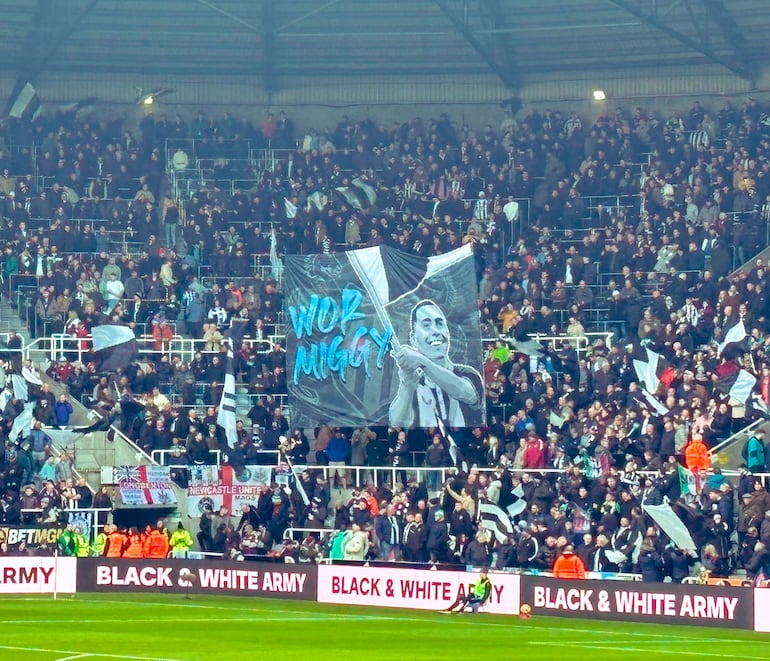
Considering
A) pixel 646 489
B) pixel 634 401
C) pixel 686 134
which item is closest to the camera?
pixel 646 489

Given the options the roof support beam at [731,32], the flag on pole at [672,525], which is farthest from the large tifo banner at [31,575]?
the roof support beam at [731,32]

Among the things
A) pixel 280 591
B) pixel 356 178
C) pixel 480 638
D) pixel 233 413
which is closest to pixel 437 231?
pixel 356 178

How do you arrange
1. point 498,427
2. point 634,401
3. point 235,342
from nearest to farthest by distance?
point 634,401 → point 498,427 → point 235,342

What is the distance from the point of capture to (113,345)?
42812 millimetres

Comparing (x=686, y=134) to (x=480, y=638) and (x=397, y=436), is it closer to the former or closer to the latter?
(x=397, y=436)

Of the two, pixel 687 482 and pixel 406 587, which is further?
pixel 406 587

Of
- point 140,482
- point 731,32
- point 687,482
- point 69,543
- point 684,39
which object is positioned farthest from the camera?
point 731,32

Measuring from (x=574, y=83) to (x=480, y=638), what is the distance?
2917 cm

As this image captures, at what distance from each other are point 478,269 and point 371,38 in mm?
12369

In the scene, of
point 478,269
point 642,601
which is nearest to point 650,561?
point 642,601

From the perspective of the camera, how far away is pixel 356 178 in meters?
50.4

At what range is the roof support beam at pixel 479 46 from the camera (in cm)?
4978

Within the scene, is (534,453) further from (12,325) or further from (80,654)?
(12,325)

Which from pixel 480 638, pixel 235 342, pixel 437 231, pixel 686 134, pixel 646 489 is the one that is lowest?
Answer: pixel 480 638
